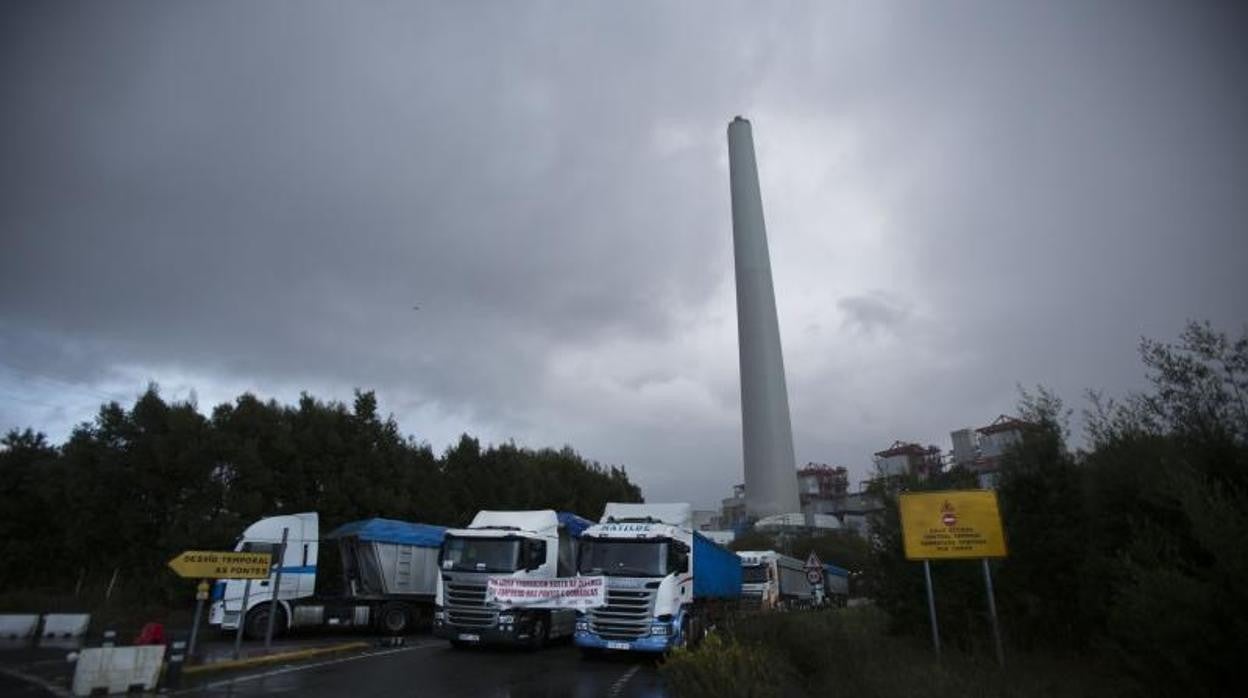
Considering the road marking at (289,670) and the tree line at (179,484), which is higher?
the tree line at (179,484)

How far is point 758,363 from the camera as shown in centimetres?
6812

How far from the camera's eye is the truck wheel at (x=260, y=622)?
20.0m

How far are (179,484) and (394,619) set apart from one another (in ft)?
42.5

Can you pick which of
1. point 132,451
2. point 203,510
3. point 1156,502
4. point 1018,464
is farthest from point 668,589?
point 132,451

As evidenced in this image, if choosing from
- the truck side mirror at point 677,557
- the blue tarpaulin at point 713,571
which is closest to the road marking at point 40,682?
the truck side mirror at point 677,557

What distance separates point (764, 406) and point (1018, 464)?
55340mm

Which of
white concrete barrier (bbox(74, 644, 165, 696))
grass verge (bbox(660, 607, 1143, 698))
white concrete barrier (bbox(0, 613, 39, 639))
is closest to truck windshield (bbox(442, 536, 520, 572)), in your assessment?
grass verge (bbox(660, 607, 1143, 698))

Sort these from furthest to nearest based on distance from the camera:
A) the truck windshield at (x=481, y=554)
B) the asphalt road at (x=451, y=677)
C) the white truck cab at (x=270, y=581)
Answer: the white truck cab at (x=270, y=581) < the truck windshield at (x=481, y=554) < the asphalt road at (x=451, y=677)

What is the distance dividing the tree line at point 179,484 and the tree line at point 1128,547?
81.6 ft

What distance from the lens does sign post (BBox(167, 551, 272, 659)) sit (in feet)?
43.7

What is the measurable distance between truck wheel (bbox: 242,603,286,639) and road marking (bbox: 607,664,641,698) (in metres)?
11.1

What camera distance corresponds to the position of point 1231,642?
709 cm

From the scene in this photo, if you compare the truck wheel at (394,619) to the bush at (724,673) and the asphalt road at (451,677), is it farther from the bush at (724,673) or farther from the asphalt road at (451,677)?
the bush at (724,673)

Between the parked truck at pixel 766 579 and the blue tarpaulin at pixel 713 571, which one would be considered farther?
the parked truck at pixel 766 579
